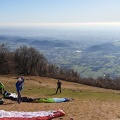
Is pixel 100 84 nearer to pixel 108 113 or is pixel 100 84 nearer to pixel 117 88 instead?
pixel 117 88

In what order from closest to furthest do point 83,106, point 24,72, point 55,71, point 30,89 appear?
point 83,106 → point 30,89 → point 24,72 → point 55,71

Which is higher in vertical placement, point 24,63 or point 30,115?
point 24,63

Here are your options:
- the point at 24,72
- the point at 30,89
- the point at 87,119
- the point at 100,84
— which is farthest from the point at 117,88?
the point at 87,119

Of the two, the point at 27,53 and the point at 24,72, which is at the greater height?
the point at 27,53

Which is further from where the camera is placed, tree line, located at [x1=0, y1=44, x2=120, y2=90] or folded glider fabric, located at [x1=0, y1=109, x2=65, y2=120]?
tree line, located at [x1=0, y1=44, x2=120, y2=90]

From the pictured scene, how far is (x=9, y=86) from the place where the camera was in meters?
35.5

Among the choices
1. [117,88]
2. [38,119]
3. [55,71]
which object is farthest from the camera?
[55,71]

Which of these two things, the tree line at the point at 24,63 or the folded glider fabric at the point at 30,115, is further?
the tree line at the point at 24,63

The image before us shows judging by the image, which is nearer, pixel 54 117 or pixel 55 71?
pixel 54 117

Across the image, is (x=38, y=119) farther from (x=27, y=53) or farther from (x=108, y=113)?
(x=27, y=53)

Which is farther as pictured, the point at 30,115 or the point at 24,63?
the point at 24,63

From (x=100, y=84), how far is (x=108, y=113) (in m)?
30.1

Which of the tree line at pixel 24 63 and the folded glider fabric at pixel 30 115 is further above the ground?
the tree line at pixel 24 63

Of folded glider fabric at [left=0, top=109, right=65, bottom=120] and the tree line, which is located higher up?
the tree line
